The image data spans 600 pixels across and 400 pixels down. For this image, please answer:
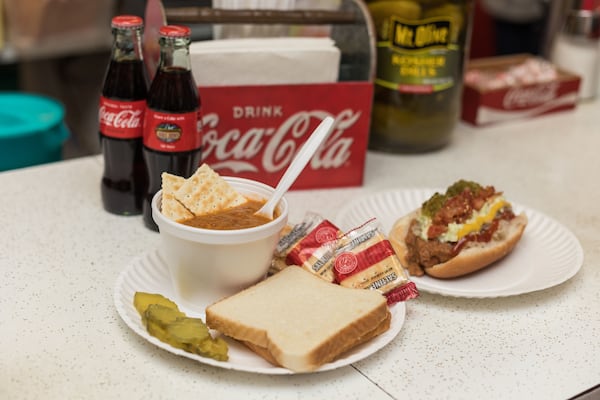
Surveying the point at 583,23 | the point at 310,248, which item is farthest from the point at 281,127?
the point at 583,23

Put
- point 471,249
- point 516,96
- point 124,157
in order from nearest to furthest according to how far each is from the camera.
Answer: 1. point 471,249
2. point 124,157
3. point 516,96

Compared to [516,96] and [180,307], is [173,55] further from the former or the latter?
[516,96]

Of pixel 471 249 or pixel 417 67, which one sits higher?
pixel 417 67

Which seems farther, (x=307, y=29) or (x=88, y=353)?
(x=307, y=29)

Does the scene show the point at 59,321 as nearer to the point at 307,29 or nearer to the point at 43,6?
the point at 307,29

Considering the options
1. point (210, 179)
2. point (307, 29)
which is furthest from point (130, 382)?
point (307, 29)

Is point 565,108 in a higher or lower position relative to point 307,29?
lower

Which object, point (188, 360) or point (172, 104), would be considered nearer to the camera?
point (188, 360)
